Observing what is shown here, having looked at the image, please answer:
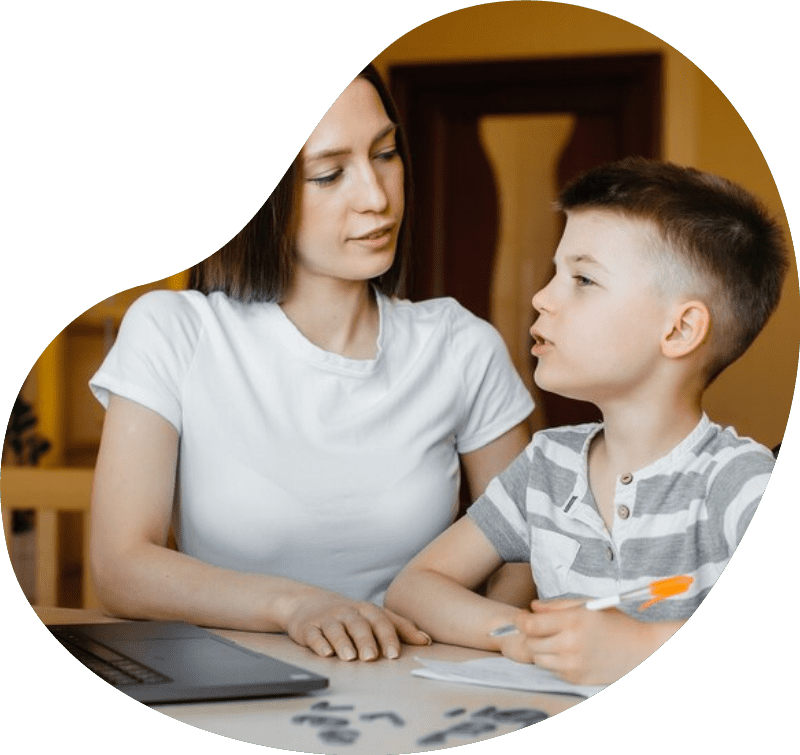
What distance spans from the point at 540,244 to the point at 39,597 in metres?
0.42

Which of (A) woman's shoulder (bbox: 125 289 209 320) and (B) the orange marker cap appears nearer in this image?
(B) the orange marker cap

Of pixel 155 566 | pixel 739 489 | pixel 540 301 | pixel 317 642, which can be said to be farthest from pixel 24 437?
pixel 739 489

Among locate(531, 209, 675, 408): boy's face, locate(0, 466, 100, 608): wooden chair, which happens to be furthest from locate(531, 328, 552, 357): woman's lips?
locate(0, 466, 100, 608): wooden chair

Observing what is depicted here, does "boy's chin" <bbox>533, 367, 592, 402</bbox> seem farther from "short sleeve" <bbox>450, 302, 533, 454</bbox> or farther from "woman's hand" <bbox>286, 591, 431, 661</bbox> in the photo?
"woman's hand" <bbox>286, 591, 431, 661</bbox>

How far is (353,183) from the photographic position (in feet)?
3.00

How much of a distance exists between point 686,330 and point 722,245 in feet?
0.18

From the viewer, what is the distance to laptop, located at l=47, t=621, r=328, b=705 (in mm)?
794

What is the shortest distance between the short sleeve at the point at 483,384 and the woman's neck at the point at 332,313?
64 millimetres

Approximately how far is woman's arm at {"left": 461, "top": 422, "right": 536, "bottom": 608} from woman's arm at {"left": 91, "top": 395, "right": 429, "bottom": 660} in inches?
2.9

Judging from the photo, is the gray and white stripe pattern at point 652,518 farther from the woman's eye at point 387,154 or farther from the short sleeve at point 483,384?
the woman's eye at point 387,154

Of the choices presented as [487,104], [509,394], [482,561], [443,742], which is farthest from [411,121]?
[443,742]

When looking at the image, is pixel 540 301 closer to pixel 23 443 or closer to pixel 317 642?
pixel 317 642

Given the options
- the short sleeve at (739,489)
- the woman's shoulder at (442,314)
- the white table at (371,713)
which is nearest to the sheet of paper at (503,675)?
the white table at (371,713)

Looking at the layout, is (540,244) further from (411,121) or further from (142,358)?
(142,358)
